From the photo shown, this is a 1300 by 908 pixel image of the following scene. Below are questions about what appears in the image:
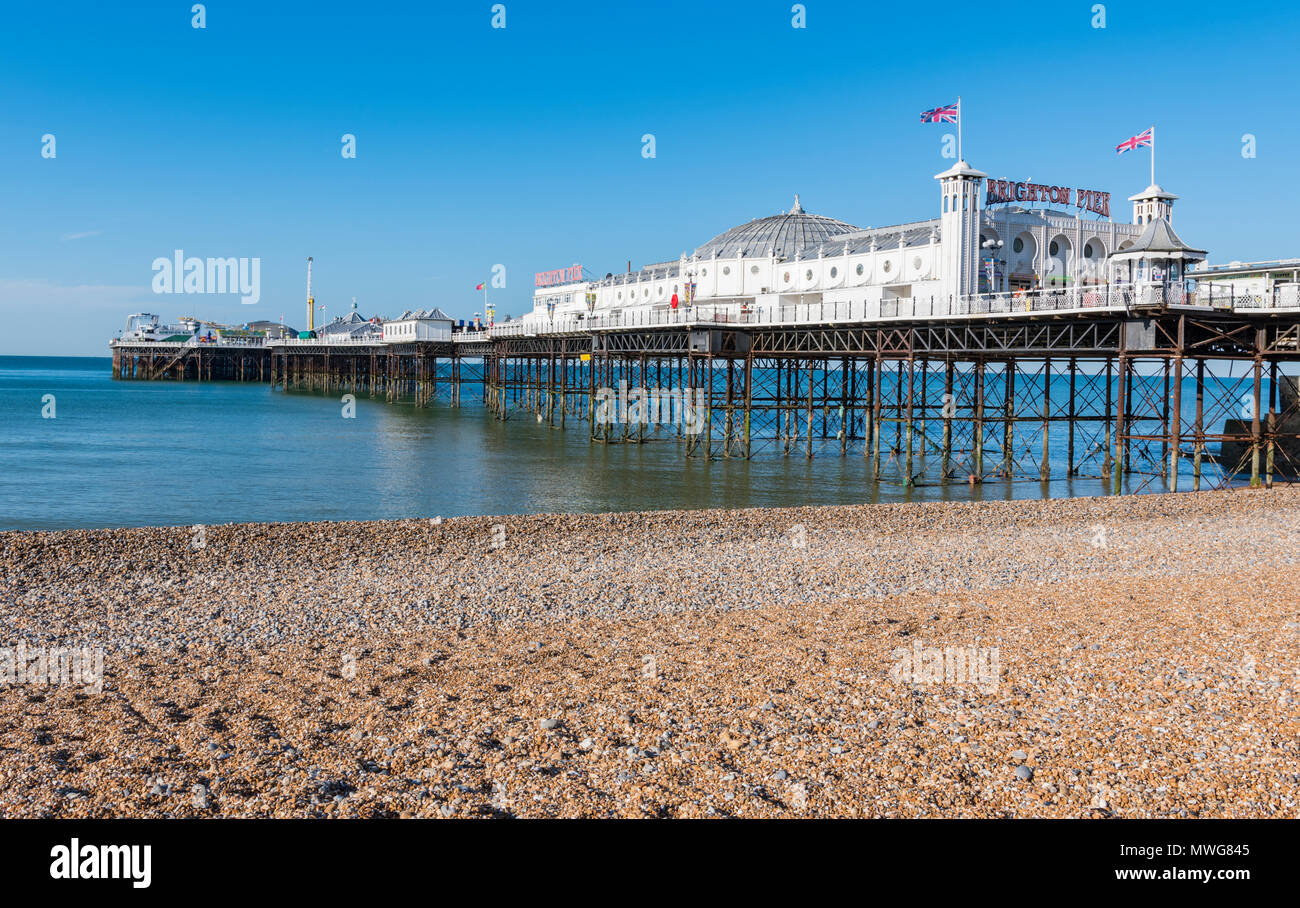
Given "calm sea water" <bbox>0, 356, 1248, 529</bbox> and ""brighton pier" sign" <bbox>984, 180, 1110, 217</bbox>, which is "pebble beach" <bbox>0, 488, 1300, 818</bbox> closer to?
"calm sea water" <bbox>0, 356, 1248, 529</bbox>

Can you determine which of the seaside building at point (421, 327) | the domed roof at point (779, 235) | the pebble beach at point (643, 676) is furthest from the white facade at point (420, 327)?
the pebble beach at point (643, 676)

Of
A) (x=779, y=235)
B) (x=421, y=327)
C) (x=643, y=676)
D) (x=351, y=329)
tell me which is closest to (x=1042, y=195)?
(x=779, y=235)

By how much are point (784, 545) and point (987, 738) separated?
41.2ft

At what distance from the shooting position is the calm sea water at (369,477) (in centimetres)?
3039

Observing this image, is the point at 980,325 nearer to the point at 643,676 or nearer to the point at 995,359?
the point at 995,359

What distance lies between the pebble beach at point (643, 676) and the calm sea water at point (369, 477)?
408 inches

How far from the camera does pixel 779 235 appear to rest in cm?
5881

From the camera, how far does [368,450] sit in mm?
A: 49500

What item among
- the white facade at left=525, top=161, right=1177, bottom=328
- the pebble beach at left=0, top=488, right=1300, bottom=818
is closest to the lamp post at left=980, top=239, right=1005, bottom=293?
the white facade at left=525, top=161, right=1177, bottom=328

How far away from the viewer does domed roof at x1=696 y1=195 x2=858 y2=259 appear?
57906mm

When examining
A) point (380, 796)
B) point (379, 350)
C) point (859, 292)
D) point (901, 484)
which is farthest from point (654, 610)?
point (379, 350)

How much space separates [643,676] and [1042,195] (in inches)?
1368

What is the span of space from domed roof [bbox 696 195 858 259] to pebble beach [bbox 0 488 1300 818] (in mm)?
39138
